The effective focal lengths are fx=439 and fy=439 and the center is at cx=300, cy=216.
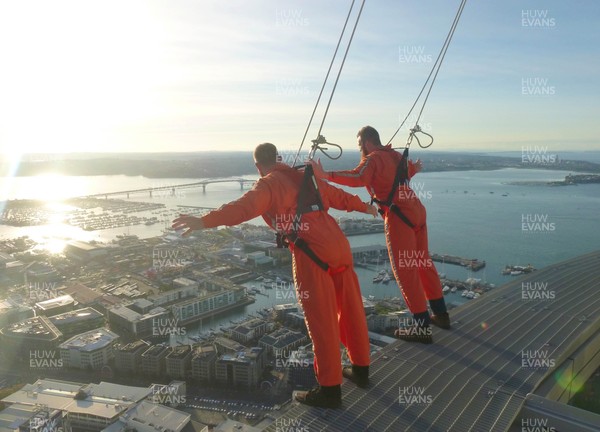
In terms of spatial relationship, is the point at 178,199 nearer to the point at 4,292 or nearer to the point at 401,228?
the point at 4,292

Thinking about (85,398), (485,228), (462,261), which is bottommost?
(85,398)

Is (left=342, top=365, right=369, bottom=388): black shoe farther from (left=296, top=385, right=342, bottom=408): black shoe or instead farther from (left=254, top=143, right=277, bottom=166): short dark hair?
(left=254, top=143, right=277, bottom=166): short dark hair

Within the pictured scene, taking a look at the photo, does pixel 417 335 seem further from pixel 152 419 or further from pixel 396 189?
pixel 152 419

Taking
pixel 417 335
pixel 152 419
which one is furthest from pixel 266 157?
pixel 152 419

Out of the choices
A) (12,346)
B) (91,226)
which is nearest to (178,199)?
(91,226)

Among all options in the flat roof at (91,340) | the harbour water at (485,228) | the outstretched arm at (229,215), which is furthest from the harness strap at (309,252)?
the harbour water at (485,228)

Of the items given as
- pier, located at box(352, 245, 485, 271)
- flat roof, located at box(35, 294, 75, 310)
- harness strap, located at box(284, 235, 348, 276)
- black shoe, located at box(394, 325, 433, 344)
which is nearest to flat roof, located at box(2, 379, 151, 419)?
flat roof, located at box(35, 294, 75, 310)
